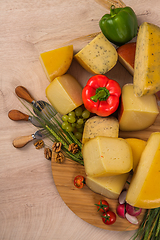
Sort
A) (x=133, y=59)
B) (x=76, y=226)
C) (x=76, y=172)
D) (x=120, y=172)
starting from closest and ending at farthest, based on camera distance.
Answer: (x=120, y=172) → (x=133, y=59) → (x=76, y=172) → (x=76, y=226)

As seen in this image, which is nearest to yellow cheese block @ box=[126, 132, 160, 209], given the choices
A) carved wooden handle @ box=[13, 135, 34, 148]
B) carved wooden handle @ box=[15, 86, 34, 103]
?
carved wooden handle @ box=[13, 135, 34, 148]

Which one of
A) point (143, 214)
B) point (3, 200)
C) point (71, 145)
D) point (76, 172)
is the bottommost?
point (3, 200)

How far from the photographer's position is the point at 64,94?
1.55 m

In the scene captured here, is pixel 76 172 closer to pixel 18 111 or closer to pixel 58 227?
pixel 58 227

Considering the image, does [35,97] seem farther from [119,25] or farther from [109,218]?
[109,218]

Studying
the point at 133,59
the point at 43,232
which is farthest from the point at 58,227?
the point at 133,59

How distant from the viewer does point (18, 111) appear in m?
1.77

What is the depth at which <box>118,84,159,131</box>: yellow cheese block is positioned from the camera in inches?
58.7

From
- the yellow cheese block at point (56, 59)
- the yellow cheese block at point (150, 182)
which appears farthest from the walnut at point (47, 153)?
the yellow cheese block at point (150, 182)

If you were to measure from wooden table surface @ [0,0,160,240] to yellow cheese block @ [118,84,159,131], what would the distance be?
0.91 ft

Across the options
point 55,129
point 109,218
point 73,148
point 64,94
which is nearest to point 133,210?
point 109,218

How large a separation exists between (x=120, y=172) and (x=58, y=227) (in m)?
0.90

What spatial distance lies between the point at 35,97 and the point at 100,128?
659 millimetres

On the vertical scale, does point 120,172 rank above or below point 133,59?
below
